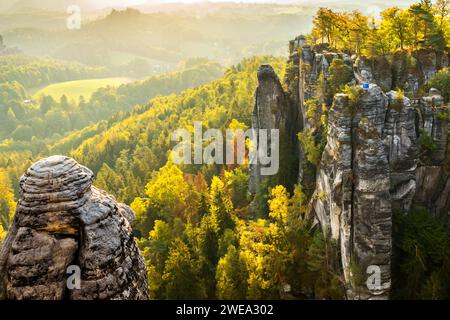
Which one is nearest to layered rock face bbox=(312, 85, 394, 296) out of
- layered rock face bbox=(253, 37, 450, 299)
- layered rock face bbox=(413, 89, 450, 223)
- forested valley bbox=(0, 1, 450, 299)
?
layered rock face bbox=(253, 37, 450, 299)

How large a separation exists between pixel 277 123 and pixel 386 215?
A: 24.5 m

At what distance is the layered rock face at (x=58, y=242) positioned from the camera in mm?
13867

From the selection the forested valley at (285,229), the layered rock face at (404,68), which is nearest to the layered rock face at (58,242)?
the forested valley at (285,229)

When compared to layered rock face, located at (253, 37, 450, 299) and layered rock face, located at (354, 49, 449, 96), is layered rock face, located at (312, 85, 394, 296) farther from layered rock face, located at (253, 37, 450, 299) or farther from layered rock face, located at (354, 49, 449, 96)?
layered rock face, located at (354, 49, 449, 96)

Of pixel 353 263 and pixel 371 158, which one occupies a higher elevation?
pixel 371 158

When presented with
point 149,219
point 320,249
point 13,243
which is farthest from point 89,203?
point 149,219

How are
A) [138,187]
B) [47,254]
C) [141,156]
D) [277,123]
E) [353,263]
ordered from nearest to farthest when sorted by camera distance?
[47,254] → [353,263] → [277,123] → [138,187] → [141,156]

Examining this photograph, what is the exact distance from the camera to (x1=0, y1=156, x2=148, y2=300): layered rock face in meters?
13.9

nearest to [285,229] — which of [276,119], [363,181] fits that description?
[363,181]

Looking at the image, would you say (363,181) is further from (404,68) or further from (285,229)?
(404,68)

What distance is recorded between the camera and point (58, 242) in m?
14.2

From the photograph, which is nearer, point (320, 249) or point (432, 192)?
point (432, 192)
